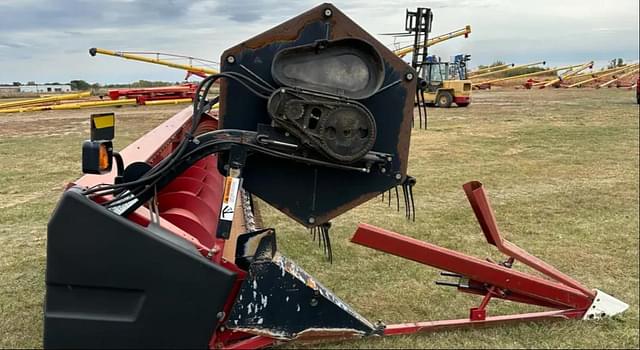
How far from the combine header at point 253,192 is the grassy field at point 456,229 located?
535 mm

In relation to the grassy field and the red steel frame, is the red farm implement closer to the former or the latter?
the grassy field

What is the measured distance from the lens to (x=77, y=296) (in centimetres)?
191

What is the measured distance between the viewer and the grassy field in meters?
2.78

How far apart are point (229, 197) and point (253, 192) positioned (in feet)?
0.56

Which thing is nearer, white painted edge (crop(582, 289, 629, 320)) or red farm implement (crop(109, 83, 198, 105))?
white painted edge (crop(582, 289, 629, 320))

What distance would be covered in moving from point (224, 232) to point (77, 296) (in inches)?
21.3

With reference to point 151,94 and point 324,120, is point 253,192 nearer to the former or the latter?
point 324,120

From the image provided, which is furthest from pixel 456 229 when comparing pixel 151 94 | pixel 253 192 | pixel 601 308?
pixel 151 94

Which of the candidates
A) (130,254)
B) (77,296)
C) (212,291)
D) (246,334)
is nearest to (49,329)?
(77,296)

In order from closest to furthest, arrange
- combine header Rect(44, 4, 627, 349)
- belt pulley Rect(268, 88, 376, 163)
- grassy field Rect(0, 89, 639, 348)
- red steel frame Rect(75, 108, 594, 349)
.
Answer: combine header Rect(44, 4, 627, 349) < belt pulley Rect(268, 88, 376, 163) < red steel frame Rect(75, 108, 594, 349) < grassy field Rect(0, 89, 639, 348)

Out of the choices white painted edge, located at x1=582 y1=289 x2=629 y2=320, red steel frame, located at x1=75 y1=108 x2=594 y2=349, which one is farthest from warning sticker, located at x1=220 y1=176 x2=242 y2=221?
white painted edge, located at x1=582 y1=289 x2=629 y2=320

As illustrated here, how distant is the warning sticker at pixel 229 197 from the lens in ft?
6.69

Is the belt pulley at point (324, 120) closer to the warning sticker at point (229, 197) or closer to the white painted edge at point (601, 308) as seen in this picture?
A: the warning sticker at point (229, 197)

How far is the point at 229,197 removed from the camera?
2.06 meters
